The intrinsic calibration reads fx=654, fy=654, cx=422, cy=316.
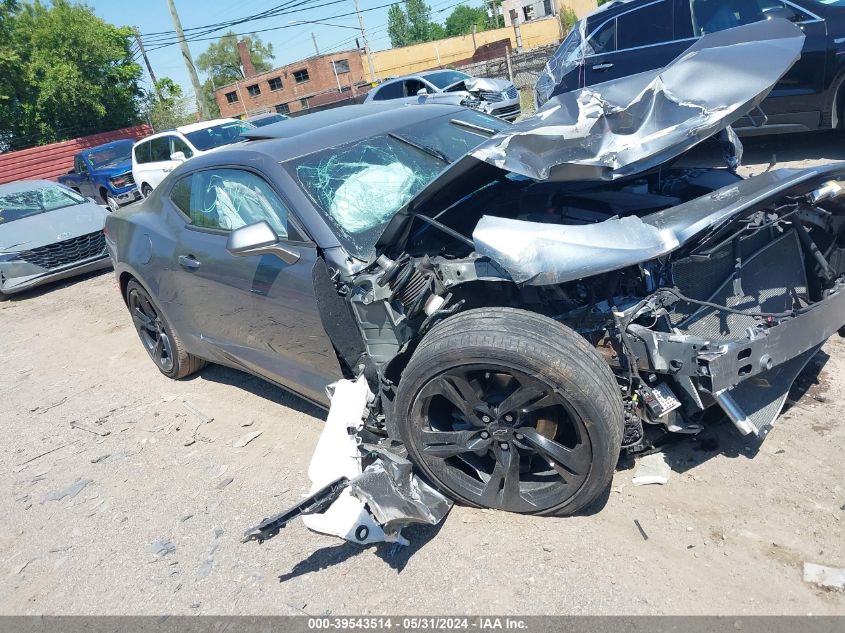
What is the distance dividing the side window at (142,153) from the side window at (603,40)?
10183 millimetres

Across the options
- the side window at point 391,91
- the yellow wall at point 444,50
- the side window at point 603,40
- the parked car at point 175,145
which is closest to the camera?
the side window at point 603,40

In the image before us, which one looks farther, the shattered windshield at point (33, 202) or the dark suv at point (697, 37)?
the shattered windshield at point (33, 202)

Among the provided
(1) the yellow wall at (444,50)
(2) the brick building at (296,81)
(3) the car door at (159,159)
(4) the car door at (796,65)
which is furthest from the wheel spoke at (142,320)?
(2) the brick building at (296,81)

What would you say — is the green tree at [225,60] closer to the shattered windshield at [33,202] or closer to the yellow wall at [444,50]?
the yellow wall at [444,50]

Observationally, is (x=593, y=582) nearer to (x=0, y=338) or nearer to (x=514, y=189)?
(x=514, y=189)

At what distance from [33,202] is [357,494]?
9.90 meters

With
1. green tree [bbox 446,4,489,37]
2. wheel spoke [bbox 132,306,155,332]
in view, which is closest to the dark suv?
wheel spoke [bbox 132,306,155,332]

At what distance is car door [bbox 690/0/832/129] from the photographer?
251 inches

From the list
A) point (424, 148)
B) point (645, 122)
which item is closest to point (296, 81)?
point (424, 148)

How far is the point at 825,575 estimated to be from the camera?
2338 mm

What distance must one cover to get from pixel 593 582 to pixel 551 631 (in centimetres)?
27

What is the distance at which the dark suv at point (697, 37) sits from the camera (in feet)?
20.9

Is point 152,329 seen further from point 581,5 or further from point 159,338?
point 581,5

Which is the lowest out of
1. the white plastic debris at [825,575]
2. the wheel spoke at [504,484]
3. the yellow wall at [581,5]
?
the white plastic debris at [825,575]
